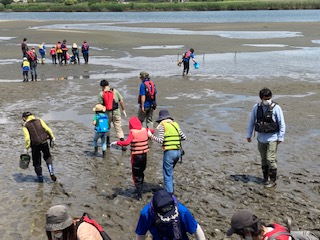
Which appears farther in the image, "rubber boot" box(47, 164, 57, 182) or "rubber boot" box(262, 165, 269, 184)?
"rubber boot" box(47, 164, 57, 182)

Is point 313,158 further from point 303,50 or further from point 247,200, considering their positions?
point 303,50

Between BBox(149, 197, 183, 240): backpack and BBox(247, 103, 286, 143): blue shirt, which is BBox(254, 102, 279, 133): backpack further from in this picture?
BBox(149, 197, 183, 240): backpack

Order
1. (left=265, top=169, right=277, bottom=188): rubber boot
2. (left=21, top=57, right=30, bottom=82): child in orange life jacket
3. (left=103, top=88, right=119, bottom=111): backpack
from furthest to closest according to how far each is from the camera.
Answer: (left=21, top=57, right=30, bottom=82): child in orange life jacket
(left=103, top=88, right=119, bottom=111): backpack
(left=265, top=169, right=277, bottom=188): rubber boot

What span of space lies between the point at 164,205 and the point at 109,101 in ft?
23.5

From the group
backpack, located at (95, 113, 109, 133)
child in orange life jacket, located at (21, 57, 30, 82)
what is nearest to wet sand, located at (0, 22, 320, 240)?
child in orange life jacket, located at (21, 57, 30, 82)

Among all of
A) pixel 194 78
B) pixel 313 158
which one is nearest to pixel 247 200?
pixel 313 158

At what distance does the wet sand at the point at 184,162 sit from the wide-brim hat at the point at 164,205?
2.73 m

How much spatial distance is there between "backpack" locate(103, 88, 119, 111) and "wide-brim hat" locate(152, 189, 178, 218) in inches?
275

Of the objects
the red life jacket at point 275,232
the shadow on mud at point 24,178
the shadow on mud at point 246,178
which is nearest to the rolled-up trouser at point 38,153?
the shadow on mud at point 24,178

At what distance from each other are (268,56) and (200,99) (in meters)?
16.4

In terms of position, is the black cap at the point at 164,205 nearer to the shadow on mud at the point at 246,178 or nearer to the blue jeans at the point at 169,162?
the blue jeans at the point at 169,162

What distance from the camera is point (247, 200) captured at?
28.1 feet

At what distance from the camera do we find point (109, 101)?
1151 centimetres

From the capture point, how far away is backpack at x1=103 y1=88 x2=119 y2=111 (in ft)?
37.5
